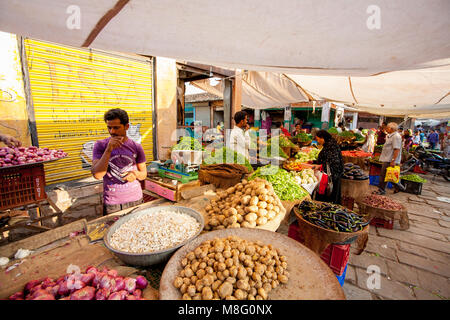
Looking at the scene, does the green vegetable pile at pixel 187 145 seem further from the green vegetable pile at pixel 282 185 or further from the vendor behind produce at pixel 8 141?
the vendor behind produce at pixel 8 141

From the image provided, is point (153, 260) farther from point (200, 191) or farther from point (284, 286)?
point (200, 191)

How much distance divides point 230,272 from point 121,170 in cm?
213

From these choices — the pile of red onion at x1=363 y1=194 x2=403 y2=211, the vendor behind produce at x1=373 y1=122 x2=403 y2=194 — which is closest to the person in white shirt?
the pile of red onion at x1=363 y1=194 x2=403 y2=211

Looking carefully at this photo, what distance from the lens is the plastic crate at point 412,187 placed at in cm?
745

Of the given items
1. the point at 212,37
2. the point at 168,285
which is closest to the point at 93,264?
the point at 168,285

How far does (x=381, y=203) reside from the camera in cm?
509

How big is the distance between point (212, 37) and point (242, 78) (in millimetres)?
7074

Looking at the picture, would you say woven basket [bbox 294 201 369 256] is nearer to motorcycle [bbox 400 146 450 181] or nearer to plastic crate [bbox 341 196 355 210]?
plastic crate [bbox 341 196 355 210]

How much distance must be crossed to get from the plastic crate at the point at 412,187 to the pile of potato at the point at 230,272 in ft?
28.7

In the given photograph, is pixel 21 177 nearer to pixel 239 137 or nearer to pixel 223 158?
pixel 223 158

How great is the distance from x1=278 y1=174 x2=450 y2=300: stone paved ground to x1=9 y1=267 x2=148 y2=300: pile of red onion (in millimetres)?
3033

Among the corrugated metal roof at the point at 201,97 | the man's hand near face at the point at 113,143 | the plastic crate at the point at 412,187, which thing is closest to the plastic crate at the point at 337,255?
the man's hand near face at the point at 113,143

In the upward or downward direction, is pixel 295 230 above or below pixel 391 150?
below

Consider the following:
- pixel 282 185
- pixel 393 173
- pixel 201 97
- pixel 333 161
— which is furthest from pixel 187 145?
pixel 201 97
